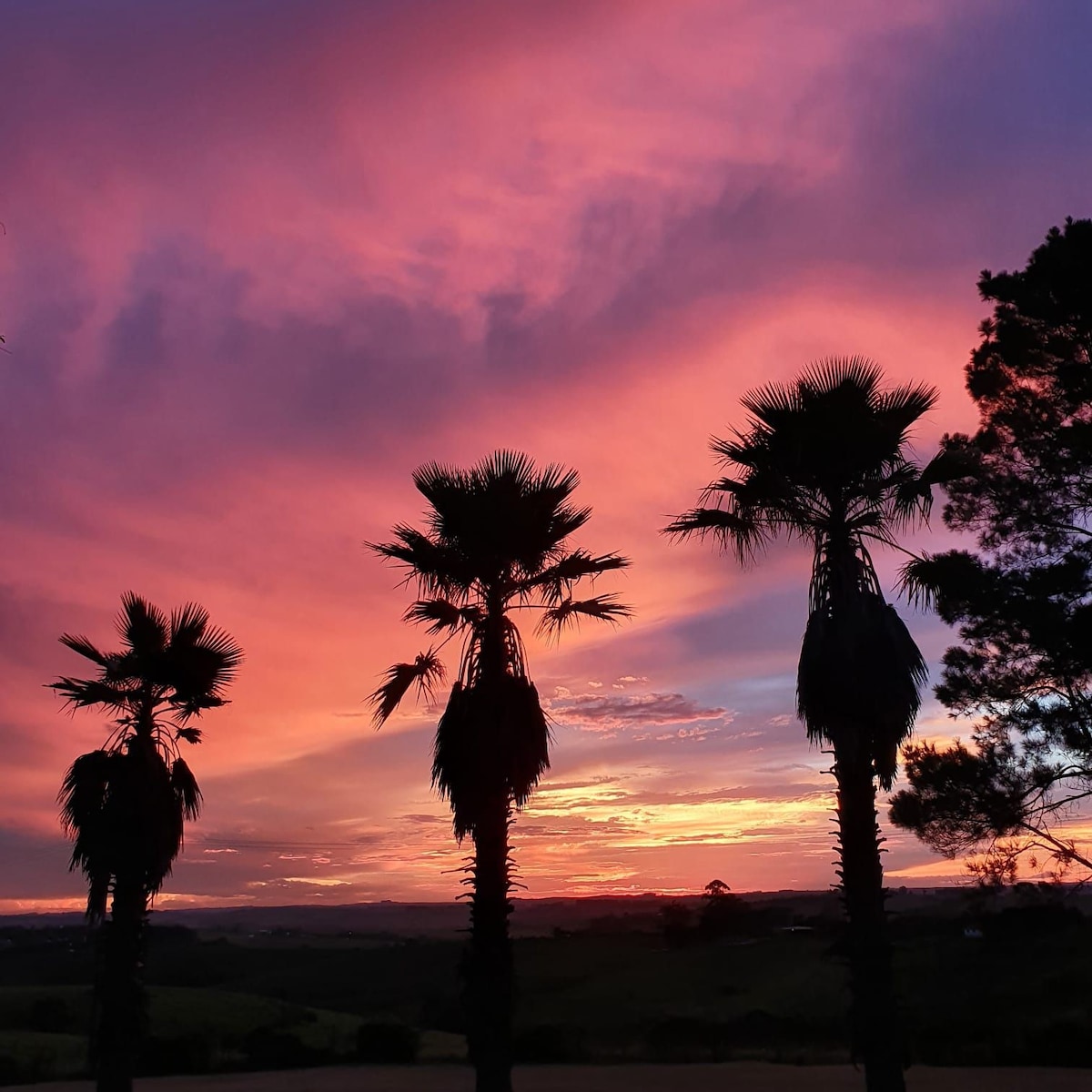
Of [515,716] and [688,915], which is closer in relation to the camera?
[515,716]

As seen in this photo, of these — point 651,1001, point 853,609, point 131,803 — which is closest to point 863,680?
point 853,609

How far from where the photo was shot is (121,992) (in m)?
24.6

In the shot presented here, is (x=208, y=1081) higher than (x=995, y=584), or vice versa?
(x=995, y=584)

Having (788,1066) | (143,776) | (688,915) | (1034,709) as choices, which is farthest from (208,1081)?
(688,915)

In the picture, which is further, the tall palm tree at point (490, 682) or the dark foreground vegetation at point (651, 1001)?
the dark foreground vegetation at point (651, 1001)

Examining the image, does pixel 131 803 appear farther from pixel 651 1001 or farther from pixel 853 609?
pixel 651 1001

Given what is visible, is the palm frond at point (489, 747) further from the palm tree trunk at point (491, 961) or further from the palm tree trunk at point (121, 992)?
the palm tree trunk at point (121, 992)

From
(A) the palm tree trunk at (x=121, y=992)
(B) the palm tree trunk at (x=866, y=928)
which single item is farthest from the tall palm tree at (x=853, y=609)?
(A) the palm tree trunk at (x=121, y=992)

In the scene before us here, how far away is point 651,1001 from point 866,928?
54.3 m

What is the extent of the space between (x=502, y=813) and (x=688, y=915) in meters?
83.8

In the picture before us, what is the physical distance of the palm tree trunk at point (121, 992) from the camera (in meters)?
24.0

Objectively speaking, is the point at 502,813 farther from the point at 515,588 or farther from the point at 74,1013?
the point at 74,1013

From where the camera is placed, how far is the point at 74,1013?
188 feet

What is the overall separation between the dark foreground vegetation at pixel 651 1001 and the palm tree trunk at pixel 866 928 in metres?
0.87
